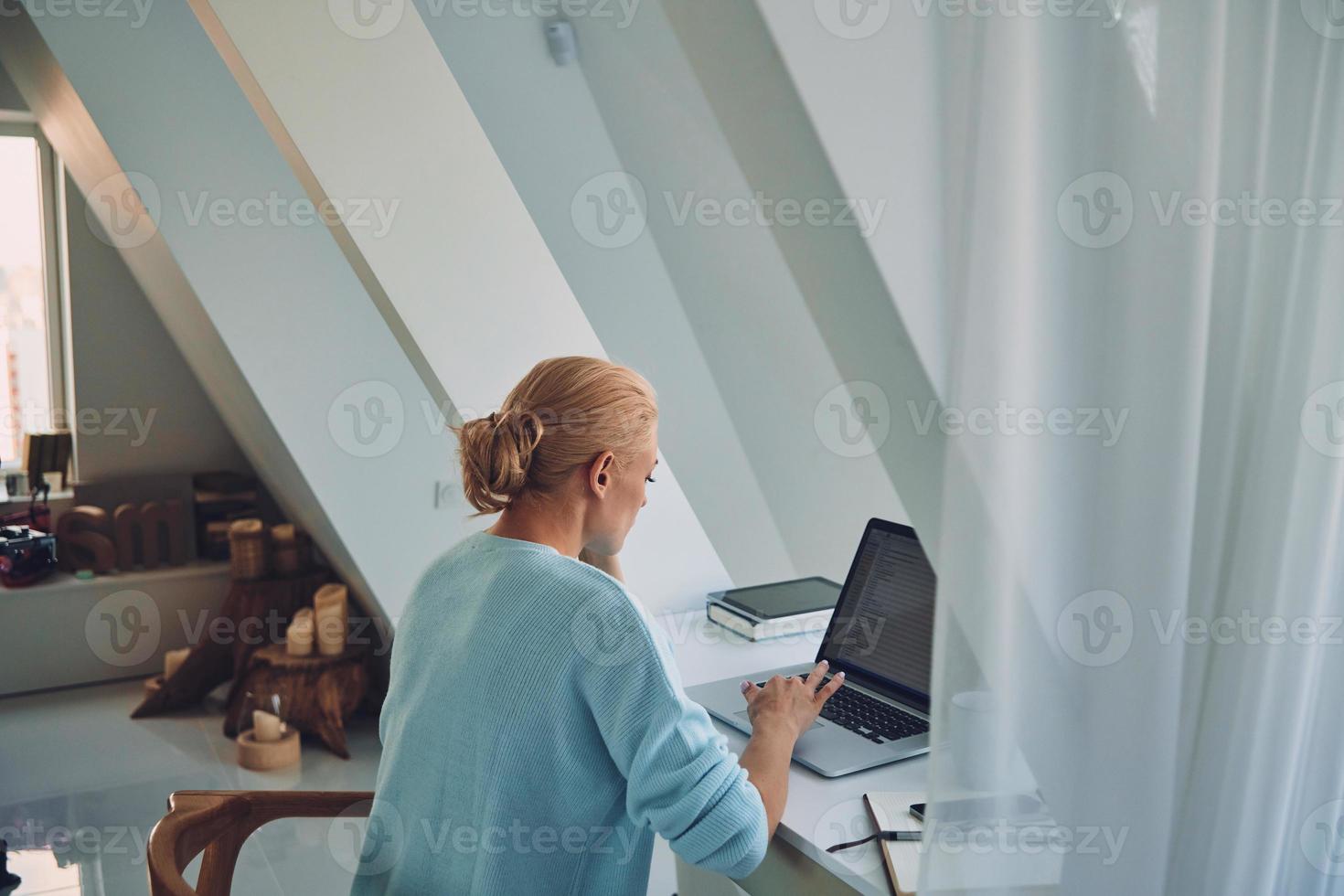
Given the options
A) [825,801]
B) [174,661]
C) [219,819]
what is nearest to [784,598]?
[825,801]

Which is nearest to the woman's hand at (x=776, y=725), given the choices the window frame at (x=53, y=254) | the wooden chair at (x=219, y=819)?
the wooden chair at (x=219, y=819)

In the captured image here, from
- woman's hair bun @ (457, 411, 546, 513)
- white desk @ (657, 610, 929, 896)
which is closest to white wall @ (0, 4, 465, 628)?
white desk @ (657, 610, 929, 896)

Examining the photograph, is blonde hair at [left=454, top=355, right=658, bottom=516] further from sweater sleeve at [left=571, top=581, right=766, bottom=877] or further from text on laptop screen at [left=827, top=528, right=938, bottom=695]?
text on laptop screen at [left=827, top=528, right=938, bottom=695]

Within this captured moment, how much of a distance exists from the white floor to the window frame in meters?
1.33

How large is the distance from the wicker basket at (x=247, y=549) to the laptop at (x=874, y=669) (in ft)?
8.52

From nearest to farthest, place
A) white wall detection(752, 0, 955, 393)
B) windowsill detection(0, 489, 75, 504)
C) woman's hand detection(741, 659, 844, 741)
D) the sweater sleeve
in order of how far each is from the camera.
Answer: white wall detection(752, 0, 955, 393) < the sweater sleeve < woman's hand detection(741, 659, 844, 741) < windowsill detection(0, 489, 75, 504)

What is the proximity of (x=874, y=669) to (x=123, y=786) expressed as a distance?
9.03 feet

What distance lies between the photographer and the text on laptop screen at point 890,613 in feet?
5.57

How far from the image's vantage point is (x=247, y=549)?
3904 mm

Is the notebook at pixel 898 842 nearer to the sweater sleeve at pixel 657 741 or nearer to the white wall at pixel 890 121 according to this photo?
the sweater sleeve at pixel 657 741

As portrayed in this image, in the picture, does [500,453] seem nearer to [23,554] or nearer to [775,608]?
[775,608]

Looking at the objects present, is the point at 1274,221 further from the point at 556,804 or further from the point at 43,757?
the point at 43,757

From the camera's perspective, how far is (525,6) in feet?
9.01

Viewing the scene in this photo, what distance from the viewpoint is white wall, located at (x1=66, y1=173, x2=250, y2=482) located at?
4480 millimetres
